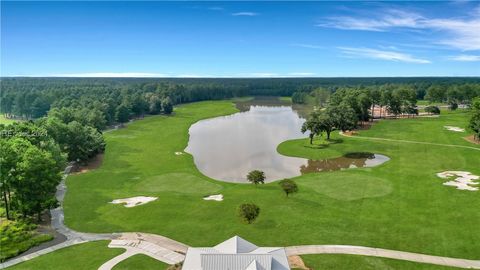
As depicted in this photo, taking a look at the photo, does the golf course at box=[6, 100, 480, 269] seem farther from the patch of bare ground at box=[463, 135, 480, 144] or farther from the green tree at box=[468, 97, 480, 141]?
the green tree at box=[468, 97, 480, 141]

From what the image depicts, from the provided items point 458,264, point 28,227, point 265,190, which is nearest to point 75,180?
point 28,227

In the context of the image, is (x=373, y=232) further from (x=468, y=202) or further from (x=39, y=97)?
(x=39, y=97)

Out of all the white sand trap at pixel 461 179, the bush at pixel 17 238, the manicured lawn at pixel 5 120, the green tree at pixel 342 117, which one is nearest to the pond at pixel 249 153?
the green tree at pixel 342 117

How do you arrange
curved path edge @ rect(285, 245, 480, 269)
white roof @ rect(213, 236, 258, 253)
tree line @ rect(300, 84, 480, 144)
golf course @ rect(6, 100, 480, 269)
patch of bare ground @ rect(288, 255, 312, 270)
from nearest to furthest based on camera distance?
white roof @ rect(213, 236, 258, 253) → patch of bare ground @ rect(288, 255, 312, 270) → curved path edge @ rect(285, 245, 480, 269) → golf course @ rect(6, 100, 480, 269) → tree line @ rect(300, 84, 480, 144)

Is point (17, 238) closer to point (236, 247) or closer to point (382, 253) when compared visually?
point (236, 247)

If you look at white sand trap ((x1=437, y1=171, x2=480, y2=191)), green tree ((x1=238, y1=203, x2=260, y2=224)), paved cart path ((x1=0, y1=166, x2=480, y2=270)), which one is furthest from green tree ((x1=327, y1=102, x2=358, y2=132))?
paved cart path ((x1=0, y1=166, x2=480, y2=270))

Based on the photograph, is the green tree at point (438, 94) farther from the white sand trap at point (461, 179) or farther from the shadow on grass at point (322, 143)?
the white sand trap at point (461, 179)

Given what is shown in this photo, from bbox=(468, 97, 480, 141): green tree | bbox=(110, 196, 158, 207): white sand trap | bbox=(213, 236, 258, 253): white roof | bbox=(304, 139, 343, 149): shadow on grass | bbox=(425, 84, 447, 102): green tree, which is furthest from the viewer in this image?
bbox=(425, 84, 447, 102): green tree
